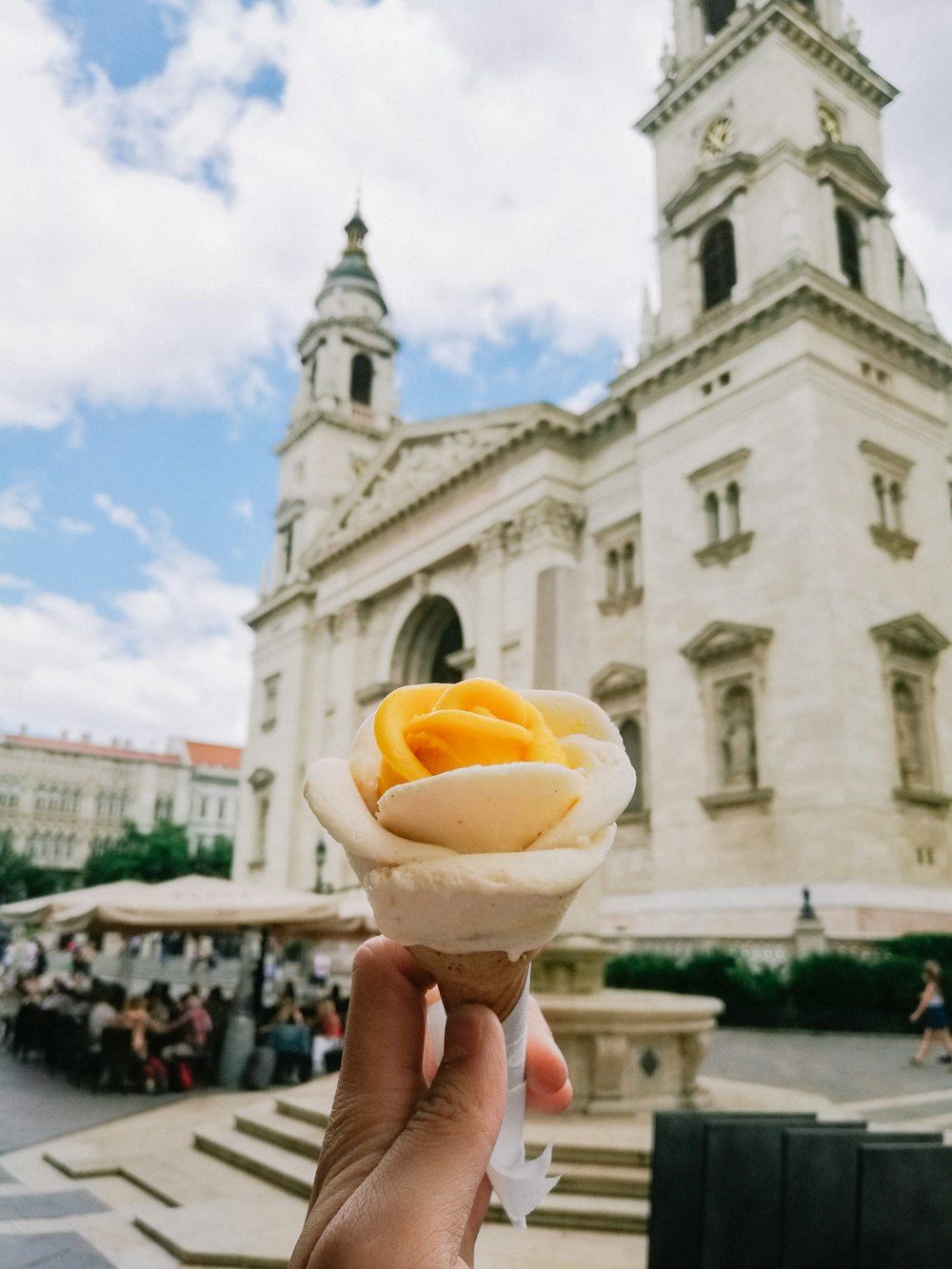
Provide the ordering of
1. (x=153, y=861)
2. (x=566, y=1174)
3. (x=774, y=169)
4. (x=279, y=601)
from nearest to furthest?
(x=566, y=1174), (x=774, y=169), (x=279, y=601), (x=153, y=861)

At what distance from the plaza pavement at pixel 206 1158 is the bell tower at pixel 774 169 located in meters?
18.0

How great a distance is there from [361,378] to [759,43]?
24981 mm

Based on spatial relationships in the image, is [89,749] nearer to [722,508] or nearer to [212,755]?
[212,755]

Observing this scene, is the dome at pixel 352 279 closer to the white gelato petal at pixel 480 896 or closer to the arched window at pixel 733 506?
the arched window at pixel 733 506

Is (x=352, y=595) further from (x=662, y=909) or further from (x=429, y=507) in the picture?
(x=662, y=909)

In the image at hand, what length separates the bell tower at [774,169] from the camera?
23.6 metres

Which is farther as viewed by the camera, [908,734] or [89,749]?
[89,749]

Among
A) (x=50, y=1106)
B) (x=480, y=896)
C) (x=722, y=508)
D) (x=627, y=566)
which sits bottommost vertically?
(x=50, y=1106)

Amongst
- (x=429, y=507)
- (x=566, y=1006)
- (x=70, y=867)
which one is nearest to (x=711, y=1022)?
(x=566, y=1006)

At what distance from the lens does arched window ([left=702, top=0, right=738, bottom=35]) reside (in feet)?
95.6

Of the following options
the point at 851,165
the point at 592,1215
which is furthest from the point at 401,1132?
the point at 851,165

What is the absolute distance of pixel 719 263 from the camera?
2530 cm

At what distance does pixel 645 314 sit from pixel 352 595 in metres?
15.9

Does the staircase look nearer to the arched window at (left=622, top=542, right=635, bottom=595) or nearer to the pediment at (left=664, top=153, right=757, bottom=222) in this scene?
the arched window at (left=622, top=542, right=635, bottom=595)
